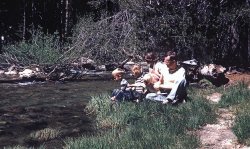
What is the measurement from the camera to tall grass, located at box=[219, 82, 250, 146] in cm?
649

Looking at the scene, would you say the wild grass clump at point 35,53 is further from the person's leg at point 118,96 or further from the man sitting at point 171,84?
the man sitting at point 171,84

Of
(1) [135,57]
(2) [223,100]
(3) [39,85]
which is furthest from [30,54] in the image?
(2) [223,100]

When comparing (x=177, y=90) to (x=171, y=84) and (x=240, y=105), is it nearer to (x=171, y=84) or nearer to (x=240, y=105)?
(x=171, y=84)

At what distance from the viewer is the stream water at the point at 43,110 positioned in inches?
324

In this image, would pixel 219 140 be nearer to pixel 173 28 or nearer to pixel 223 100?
pixel 223 100

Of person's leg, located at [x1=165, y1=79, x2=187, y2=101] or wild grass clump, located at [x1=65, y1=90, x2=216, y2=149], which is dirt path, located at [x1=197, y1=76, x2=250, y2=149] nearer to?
wild grass clump, located at [x1=65, y1=90, x2=216, y2=149]

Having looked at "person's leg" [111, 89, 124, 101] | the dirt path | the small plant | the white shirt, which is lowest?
the small plant

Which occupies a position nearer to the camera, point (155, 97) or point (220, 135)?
point (220, 135)

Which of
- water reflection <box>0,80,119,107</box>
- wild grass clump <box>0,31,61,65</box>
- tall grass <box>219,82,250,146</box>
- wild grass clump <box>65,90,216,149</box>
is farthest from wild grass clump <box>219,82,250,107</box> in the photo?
wild grass clump <box>0,31,61,65</box>

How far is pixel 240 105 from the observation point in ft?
29.1

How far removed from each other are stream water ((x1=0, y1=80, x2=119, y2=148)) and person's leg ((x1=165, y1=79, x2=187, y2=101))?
1.87m

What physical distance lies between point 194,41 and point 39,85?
6.09 m

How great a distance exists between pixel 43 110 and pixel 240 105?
467 cm

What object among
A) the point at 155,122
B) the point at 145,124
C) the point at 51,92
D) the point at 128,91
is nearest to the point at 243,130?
the point at 155,122
